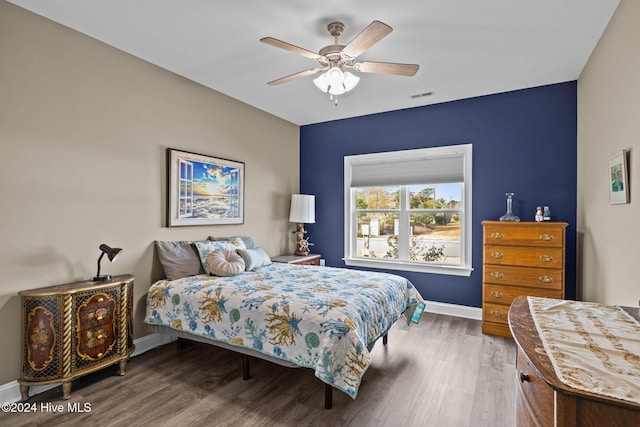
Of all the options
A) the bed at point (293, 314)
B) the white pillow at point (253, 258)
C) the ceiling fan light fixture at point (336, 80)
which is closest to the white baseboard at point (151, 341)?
the bed at point (293, 314)

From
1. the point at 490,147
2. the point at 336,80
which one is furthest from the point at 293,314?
the point at 490,147

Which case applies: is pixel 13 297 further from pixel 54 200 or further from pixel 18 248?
pixel 54 200

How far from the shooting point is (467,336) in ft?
11.5

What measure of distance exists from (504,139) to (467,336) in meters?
2.35

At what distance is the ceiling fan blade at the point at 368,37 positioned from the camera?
202 centimetres

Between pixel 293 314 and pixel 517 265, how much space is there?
255 cm

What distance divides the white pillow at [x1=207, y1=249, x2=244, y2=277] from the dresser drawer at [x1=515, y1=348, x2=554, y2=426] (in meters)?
2.54

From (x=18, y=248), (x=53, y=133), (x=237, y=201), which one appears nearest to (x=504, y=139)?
(x=237, y=201)

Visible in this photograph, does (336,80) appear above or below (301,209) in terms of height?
above

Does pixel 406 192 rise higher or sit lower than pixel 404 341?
higher

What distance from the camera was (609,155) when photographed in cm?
257

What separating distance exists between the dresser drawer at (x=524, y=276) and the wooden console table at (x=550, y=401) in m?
2.32

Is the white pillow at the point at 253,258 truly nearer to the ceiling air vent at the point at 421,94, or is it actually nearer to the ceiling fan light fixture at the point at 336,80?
the ceiling fan light fixture at the point at 336,80

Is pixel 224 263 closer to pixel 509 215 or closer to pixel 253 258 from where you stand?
pixel 253 258
